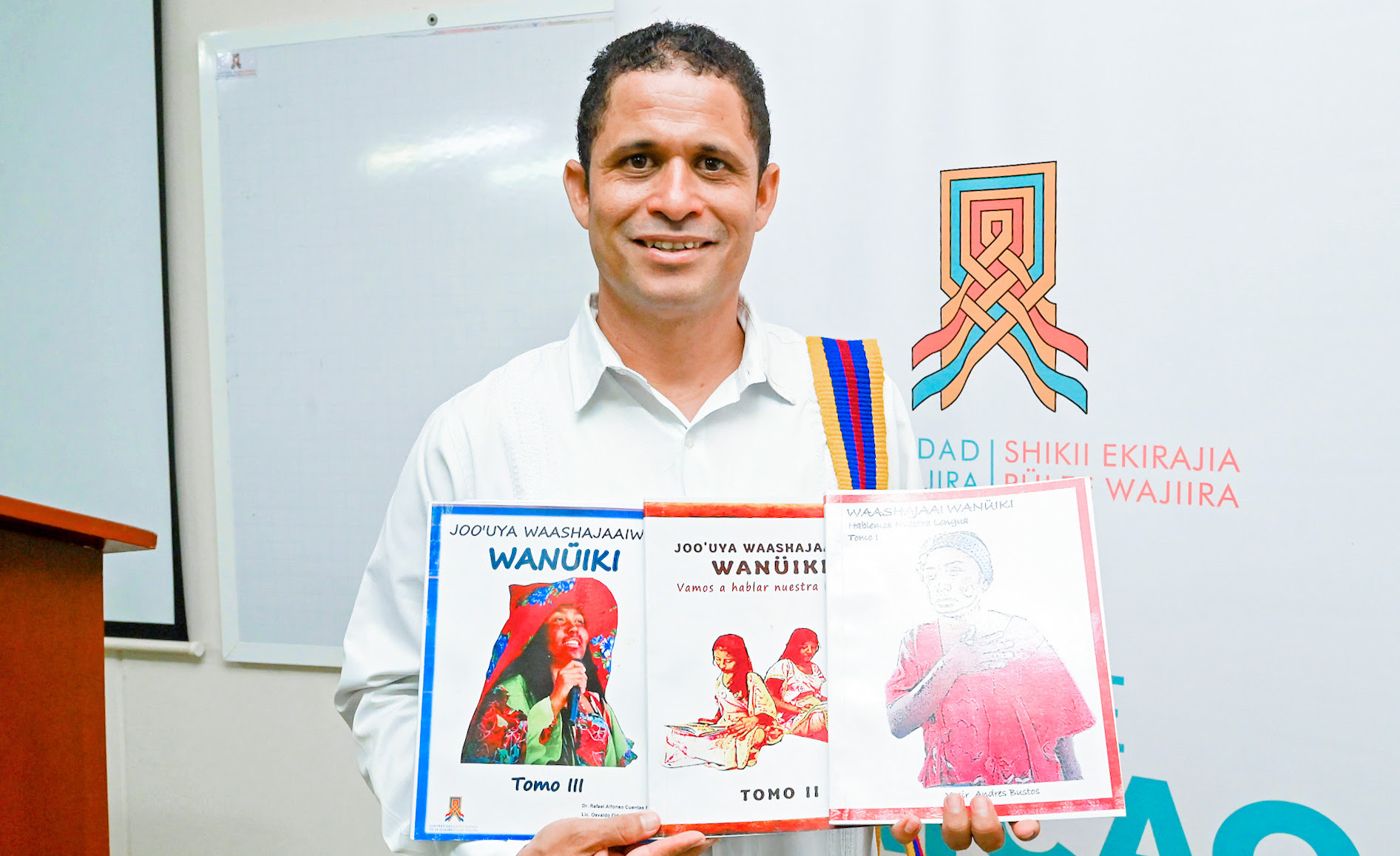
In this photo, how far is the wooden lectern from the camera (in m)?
1.31

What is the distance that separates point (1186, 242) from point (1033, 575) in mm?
719

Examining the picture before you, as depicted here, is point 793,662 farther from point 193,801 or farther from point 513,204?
point 193,801

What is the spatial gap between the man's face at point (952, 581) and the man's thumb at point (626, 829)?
35 centimetres

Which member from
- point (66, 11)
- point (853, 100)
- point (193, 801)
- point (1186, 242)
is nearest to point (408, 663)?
point (853, 100)

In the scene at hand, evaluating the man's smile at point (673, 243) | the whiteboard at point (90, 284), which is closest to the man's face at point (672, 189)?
the man's smile at point (673, 243)

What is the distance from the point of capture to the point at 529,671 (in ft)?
2.93

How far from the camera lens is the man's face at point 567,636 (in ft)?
2.94

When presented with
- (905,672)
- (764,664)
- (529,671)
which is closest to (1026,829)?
(905,672)

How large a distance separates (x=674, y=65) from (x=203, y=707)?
209cm

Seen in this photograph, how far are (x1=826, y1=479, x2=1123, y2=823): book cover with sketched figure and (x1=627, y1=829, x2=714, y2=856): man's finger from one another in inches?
5.3

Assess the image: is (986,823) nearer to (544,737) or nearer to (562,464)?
(544,737)

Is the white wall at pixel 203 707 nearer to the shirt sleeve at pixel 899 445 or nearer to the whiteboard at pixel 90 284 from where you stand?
the whiteboard at pixel 90 284

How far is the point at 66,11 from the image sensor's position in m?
2.21

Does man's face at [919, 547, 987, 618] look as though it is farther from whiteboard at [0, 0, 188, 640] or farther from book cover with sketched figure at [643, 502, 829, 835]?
whiteboard at [0, 0, 188, 640]
